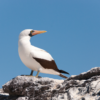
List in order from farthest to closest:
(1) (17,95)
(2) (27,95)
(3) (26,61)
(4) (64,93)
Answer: (3) (26,61), (1) (17,95), (2) (27,95), (4) (64,93)

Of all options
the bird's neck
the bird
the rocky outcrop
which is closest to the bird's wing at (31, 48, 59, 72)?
the bird

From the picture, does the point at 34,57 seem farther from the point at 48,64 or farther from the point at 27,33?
the point at 27,33

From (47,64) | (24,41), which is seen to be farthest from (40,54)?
(24,41)

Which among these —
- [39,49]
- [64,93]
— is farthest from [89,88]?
[39,49]

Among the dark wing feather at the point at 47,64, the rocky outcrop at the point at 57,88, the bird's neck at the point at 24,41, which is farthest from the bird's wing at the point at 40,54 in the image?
the rocky outcrop at the point at 57,88

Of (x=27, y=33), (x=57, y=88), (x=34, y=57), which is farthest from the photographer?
(x=27, y=33)

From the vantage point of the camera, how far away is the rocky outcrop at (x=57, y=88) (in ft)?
16.7

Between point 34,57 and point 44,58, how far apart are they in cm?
49

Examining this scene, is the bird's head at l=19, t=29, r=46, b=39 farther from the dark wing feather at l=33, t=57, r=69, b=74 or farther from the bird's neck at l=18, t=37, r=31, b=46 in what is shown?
the dark wing feather at l=33, t=57, r=69, b=74

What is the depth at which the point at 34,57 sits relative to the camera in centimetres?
792

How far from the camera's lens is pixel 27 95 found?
260 inches

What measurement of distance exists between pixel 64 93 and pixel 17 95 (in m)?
2.37

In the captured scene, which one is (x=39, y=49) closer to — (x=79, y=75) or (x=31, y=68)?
(x=31, y=68)

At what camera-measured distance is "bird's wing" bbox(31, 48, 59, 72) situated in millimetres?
7969
